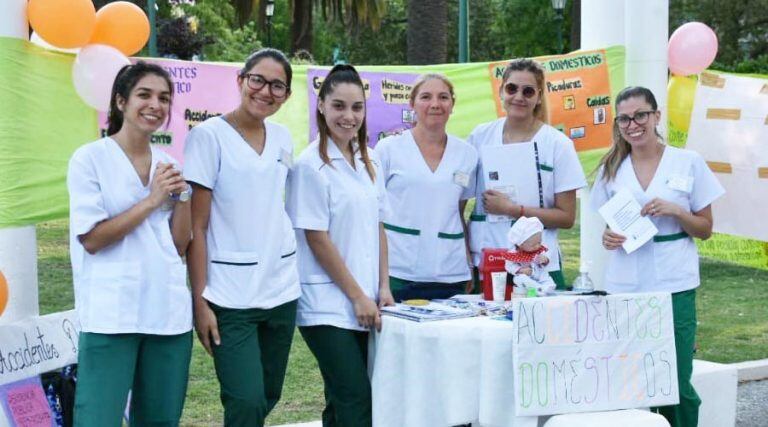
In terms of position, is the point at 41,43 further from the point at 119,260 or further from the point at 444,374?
the point at 444,374

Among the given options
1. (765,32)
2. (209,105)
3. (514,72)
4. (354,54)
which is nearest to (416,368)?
(514,72)

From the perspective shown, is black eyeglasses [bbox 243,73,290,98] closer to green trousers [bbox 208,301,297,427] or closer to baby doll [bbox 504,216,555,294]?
green trousers [bbox 208,301,297,427]

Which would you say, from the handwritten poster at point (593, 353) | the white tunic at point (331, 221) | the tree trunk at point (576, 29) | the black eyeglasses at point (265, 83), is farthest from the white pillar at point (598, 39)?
the tree trunk at point (576, 29)

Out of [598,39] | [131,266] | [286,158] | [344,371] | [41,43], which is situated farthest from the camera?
[598,39]

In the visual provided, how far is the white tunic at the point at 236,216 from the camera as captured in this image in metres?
4.07

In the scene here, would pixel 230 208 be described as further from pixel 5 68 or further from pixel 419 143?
pixel 5 68

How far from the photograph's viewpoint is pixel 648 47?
718cm

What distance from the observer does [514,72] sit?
4.91 m

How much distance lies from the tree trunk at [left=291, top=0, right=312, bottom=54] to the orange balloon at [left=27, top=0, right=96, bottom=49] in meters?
21.4

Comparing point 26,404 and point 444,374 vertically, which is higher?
point 444,374

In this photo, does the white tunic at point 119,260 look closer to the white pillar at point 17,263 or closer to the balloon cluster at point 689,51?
the white pillar at point 17,263

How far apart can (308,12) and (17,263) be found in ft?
74.2

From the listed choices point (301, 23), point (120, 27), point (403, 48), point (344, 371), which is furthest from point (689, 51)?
point (403, 48)

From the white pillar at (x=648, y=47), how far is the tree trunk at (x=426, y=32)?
983 cm
